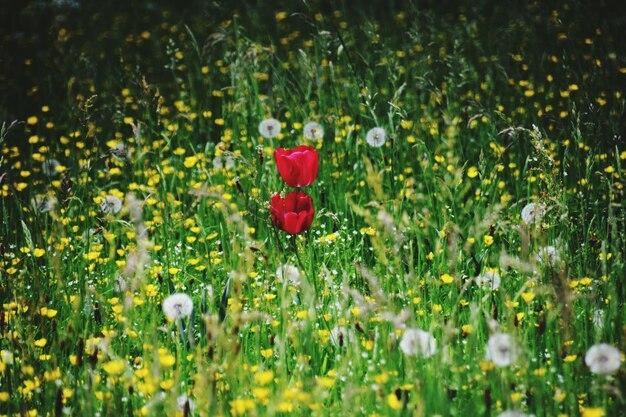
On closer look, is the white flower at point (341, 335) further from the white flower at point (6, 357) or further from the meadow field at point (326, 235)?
the white flower at point (6, 357)

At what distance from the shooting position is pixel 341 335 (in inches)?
79.5

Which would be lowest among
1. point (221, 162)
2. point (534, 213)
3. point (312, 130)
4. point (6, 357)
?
point (6, 357)

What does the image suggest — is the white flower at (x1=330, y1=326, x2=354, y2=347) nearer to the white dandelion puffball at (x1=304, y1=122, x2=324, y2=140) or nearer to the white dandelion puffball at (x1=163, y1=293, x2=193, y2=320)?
the white dandelion puffball at (x1=163, y1=293, x2=193, y2=320)

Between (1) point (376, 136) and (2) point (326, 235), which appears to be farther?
(1) point (376, 136)

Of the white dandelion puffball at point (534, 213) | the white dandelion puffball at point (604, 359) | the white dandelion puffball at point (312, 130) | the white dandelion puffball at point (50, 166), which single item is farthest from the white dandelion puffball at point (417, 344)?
the white dandelion puffball at point (50, 166)

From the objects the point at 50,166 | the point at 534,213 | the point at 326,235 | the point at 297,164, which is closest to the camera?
the point at 534,213

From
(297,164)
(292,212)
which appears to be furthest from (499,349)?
(297,164)

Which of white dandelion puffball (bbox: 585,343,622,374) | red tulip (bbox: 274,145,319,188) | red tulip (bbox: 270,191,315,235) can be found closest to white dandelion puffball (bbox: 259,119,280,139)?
red tulip (bbox: 274,145,319,188)

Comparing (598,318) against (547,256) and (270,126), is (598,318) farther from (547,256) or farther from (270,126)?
(270,126)

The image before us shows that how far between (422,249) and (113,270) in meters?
1.18

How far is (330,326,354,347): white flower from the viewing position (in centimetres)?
203

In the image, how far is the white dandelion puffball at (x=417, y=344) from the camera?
70.2 inches

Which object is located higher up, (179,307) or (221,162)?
(221,162)

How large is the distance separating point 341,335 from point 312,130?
1627mm
